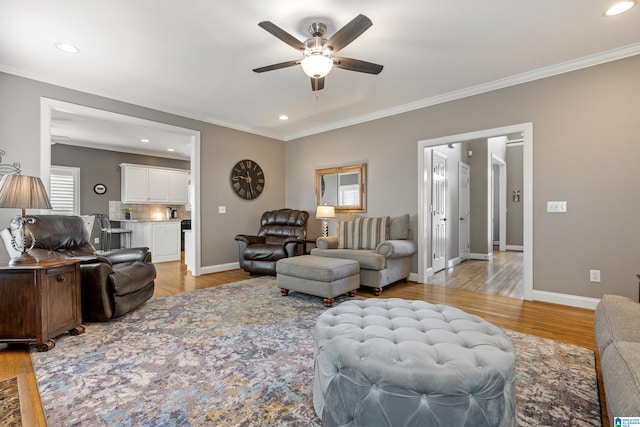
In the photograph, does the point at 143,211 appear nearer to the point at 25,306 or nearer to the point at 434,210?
the point at 25,306

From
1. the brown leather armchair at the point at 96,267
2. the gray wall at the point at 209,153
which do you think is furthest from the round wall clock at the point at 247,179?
the brown leather armchair at the point at 96,267

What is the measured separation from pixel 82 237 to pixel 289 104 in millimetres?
3139

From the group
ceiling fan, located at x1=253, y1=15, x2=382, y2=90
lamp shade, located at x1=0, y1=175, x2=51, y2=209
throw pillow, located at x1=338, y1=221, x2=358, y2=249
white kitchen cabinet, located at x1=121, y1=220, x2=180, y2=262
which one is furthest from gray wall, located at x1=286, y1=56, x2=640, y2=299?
white kitchen cabinet, located at x1=121, y1=220, x2=180, y2=262

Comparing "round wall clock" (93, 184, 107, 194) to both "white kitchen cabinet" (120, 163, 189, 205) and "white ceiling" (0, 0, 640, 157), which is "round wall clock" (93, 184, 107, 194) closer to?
"white kitchen cabinet" (120, 163, 189, 205)

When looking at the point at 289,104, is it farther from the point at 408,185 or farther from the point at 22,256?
the point at 22,256

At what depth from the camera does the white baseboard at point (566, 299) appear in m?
3.10

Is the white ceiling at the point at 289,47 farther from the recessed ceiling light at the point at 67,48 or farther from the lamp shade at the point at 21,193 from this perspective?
the lamp shade at the point at 21,193

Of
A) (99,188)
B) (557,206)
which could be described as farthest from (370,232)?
(99,188)

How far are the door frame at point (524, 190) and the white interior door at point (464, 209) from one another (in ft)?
7.02

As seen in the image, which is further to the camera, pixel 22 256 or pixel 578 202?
pixel 578 202

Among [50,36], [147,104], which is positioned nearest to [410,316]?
[50,36]

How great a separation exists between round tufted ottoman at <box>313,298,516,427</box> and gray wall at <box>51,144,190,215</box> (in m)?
7.51

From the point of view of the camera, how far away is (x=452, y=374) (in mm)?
1123

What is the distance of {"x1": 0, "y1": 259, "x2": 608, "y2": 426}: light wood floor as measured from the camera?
1.90 m
